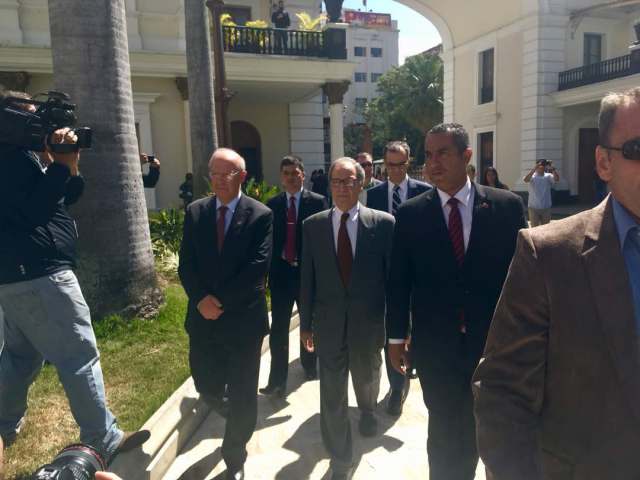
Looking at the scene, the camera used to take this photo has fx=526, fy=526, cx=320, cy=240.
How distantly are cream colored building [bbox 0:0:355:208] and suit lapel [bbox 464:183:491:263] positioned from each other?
1348 cm

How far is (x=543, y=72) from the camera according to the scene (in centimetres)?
2261

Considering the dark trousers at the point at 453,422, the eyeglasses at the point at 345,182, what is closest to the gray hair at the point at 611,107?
the dark trousers at the point at 453,422

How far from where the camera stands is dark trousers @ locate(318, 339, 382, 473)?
3.48 m

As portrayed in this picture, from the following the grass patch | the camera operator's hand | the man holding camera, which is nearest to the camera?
the camera operator's hand

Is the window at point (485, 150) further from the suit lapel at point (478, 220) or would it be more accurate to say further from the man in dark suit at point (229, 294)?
the suit lapel at point (478, 220)

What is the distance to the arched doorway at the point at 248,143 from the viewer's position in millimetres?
19189

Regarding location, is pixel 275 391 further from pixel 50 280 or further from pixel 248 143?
pixel 248 143

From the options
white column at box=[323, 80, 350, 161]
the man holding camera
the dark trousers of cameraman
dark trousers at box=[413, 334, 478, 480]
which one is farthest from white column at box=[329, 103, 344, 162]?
dark trousers at box=[413, 334, 478, 480]

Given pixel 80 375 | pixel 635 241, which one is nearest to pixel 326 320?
pixel 80 375

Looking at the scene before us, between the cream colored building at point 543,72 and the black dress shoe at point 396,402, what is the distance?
1986 centimetres

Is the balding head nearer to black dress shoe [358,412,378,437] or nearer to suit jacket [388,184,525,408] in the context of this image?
suit jacket [388,184,525,408]

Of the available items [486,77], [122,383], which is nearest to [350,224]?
[122,383]

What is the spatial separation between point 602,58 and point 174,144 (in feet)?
65.2

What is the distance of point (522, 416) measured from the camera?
5.31ft
